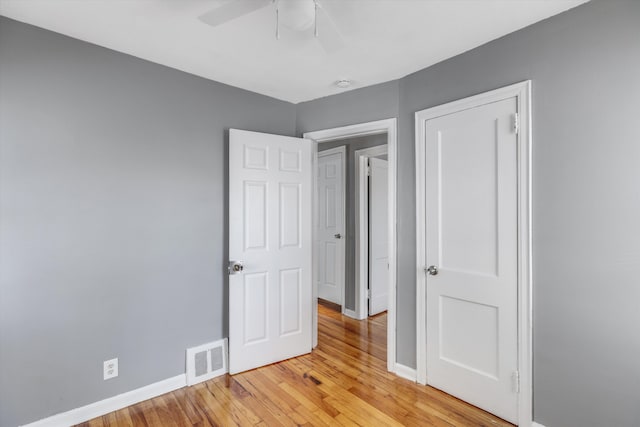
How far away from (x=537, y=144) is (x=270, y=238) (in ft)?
6.63

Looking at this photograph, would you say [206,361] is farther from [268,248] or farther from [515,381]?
Result: [515,381]

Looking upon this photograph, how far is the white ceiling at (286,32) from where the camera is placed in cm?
166

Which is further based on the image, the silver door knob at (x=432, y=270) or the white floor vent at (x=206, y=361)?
the white floor vent at (x=206, y=361)

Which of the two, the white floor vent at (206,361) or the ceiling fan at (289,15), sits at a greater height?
the ceiling fan at (289,15)

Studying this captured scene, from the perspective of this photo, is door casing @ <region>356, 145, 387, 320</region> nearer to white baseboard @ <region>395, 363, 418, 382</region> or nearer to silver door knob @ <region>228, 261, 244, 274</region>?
white baseboard @ <region>395, 363, 418, 382</region>

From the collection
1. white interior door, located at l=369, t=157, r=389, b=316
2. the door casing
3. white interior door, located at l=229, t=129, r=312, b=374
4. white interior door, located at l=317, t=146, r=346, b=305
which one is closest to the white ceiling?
white interior door, located at l=229, t=129, r=312, b=374

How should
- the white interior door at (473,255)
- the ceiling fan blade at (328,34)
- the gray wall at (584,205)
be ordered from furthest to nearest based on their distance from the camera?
the white interior door at (473,255) < the gray wall at (584,205) < the ceiling fan blade at (328,34)

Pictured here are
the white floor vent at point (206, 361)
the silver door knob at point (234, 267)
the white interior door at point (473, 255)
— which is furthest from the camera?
the silver door knob at point (234, 267)

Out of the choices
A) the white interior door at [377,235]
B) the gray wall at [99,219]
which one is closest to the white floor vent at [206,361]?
the gray wall at [99,219]

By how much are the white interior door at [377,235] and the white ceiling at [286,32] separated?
1594 mm

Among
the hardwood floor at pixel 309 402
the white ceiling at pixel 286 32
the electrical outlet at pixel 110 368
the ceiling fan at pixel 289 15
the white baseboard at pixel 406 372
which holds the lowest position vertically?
the hardwood floor at pixel 309 402

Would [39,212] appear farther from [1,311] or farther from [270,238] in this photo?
[270,238]

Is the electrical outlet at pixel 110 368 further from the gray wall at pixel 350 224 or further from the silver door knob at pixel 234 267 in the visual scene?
the gray wall at pixel 350 224

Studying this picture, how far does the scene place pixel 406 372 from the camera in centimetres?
249
